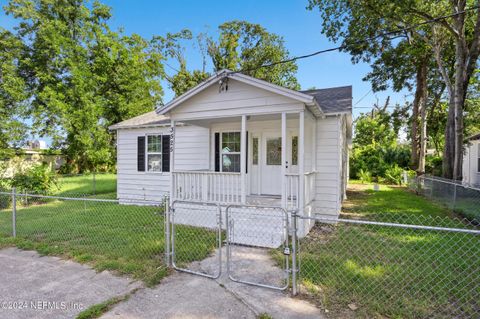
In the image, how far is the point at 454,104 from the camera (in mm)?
10531

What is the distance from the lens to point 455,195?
802 centimetres

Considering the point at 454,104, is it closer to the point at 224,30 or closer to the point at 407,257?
the point at 407,257

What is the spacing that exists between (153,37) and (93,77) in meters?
6.23

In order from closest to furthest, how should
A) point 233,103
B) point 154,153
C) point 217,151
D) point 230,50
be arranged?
point 233,103 → point 217,151 → point 154,153 → point 230,50

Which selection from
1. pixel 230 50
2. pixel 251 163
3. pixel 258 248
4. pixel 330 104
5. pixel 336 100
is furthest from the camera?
pixel 230 50

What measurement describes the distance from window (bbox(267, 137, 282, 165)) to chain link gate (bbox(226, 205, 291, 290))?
2101 millimetres

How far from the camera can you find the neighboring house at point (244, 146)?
5762mm

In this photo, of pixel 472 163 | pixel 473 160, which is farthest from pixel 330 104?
pixel 472 163

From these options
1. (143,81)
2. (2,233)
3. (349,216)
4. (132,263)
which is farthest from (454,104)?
(143,81)

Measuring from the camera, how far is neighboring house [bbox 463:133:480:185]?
44.7 ft

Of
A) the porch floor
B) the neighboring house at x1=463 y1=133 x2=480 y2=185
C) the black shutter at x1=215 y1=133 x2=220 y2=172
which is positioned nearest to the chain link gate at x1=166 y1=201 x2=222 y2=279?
the porch floor

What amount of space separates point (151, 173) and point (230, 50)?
16.3 m

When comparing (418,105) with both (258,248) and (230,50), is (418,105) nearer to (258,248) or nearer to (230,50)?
(230,50)

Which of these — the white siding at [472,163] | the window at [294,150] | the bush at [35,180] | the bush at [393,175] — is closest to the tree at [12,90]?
the bush at [35,180]
